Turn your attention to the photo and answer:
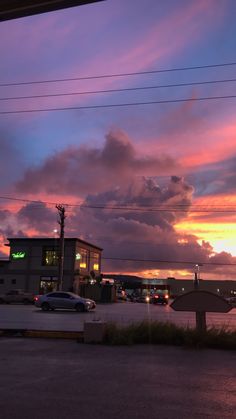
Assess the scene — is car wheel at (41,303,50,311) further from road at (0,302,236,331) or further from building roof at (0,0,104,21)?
building roof at (0,0,104,21)

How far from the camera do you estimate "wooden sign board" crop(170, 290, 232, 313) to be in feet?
46.1

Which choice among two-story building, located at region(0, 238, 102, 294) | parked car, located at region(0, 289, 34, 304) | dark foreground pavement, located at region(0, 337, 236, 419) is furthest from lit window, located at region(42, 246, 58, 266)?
dark foreground pavement, located at region(0, 337, 236, 419)

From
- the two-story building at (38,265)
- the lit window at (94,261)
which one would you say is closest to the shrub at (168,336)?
the two-story building at (38,265)

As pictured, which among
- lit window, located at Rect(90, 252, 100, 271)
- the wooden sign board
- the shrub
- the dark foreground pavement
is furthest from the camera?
lit window, located at Rect(90, 252, 100, 271)

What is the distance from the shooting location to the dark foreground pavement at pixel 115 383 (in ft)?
21.9

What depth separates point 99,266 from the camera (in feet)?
280

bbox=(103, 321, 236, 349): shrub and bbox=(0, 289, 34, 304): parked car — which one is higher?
bbox=(0, 289, 34, 304): parked car

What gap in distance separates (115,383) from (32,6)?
634 cm

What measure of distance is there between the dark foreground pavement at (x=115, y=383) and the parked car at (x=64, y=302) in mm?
20630

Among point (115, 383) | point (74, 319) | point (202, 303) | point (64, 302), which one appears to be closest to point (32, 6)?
point (115, 383)

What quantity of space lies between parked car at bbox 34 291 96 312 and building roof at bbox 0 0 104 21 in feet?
88.6

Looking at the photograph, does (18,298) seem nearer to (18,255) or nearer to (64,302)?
(18,255)

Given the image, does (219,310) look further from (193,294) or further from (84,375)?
(84,375)

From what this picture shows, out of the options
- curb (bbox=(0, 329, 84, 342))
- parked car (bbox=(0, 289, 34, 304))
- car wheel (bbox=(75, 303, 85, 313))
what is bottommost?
curb (bbox=(0, 329, 84, 342))
